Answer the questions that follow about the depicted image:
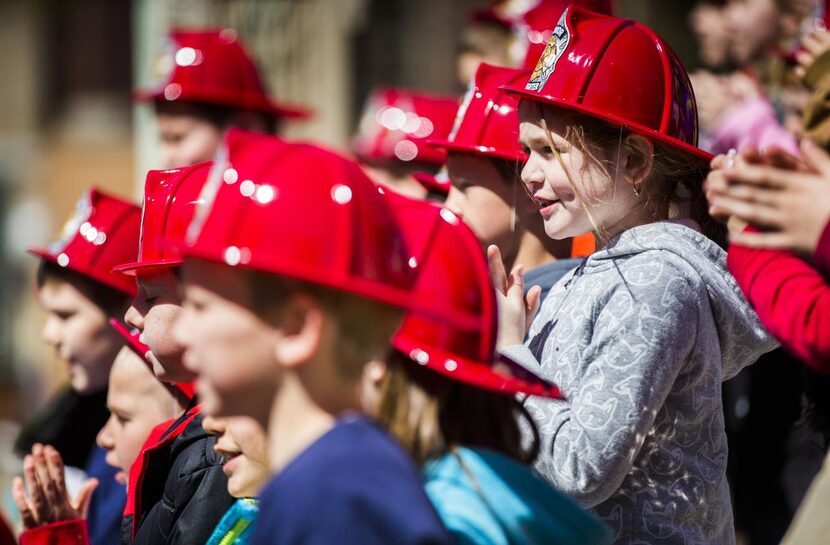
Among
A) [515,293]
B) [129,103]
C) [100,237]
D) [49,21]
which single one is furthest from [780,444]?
[49,21]

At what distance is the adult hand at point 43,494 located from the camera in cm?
334

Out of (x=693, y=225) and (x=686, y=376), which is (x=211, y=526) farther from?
(x=693, y=225)

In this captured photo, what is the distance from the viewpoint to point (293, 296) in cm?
198

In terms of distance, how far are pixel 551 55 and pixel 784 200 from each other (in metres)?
0.89

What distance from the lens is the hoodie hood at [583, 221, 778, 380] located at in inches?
108

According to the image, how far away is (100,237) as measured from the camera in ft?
13.2

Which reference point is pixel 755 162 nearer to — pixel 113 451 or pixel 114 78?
pixel 113 451

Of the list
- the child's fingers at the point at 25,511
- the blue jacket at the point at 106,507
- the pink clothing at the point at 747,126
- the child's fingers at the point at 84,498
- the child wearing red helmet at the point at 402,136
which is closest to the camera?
the child's fingers at the point at 25,511

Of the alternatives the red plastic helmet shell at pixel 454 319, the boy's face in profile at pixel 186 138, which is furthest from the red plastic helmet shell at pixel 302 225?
the boy's face in profile at pixel 186 138

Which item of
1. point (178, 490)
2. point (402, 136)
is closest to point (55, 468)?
point (178, 490)

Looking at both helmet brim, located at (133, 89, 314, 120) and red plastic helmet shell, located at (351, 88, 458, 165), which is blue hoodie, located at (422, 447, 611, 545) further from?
helmet brim, located at (133, 89, 314, 120)

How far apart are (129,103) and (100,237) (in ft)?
42.1

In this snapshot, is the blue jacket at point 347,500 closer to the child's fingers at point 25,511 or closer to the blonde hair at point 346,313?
the blonde hair at point 346,313

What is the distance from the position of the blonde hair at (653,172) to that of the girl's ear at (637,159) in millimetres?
12
